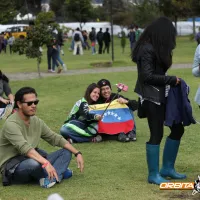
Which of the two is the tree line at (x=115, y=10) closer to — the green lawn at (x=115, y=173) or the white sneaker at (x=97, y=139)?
the white sneaker at (x=97, y=139)

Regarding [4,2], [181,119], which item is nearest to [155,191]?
[181,119]

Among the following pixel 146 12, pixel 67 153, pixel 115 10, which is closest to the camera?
pixel 67 153

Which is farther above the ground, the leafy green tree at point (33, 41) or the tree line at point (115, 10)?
the tree line at point (115, 10)

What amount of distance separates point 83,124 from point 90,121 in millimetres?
116

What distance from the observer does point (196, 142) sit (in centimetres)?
834

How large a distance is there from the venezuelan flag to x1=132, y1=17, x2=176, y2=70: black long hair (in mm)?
2869

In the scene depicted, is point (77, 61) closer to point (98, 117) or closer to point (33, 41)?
point (33, 41)

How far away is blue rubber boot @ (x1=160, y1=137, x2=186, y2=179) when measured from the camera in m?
6.23

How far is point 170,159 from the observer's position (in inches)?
247

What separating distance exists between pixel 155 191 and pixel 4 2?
30270mm

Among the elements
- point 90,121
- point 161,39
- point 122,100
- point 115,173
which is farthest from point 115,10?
point 161,39

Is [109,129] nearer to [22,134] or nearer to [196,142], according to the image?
[196,142]

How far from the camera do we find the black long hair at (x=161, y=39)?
5.82 m

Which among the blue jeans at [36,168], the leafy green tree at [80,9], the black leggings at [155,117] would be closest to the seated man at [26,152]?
the blue jeans at [36,168]
